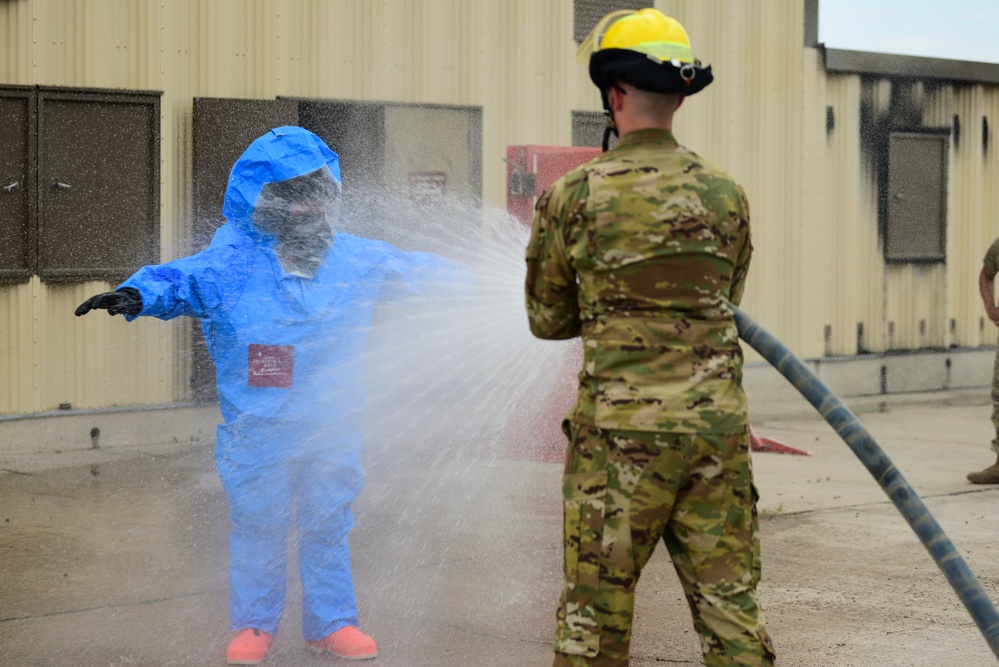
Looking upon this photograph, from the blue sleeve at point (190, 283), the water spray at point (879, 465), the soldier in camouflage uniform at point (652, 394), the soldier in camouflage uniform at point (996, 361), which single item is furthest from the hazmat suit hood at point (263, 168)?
the soldier in camouflage uniform at point (996, 361)

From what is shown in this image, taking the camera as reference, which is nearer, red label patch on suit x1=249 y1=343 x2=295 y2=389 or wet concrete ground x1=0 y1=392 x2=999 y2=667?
red label patch on suit x1=249 y1=343 x2=295 y2=389

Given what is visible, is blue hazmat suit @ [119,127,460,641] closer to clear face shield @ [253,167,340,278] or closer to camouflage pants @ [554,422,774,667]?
clear face shield @ [253,167,340,278]

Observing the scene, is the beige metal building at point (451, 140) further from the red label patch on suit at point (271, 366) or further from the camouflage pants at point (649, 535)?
the camouflage pants at point (649, 535)

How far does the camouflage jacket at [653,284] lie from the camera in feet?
9.67

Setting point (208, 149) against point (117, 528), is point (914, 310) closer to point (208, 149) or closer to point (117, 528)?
point (208, 149)

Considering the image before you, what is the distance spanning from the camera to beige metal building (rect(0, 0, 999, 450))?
878cm

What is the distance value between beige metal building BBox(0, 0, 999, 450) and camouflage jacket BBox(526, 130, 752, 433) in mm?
6468

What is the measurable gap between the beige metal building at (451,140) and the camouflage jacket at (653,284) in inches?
255

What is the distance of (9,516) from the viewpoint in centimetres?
693

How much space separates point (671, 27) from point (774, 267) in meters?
9.26

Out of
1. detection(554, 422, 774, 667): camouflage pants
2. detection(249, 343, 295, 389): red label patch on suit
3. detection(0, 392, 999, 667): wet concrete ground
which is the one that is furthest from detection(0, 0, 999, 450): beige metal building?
detection(554, 422, 774, 667): camouflage pants

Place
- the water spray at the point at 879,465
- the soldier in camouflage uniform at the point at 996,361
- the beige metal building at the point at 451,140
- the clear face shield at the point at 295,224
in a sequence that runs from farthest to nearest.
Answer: the beige metal building at the point at 451,140
the soldier in camouflage uniform at the point at 996,361
the clear face shield at the point at 295,224
the water spray at the point at 879,465

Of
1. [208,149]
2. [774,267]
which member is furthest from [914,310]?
[208,149]

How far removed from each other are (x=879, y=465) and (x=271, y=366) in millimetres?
2064
